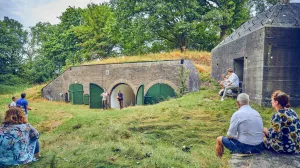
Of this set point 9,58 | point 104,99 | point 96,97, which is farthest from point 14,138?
point 9,58

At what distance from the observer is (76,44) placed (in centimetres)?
3153

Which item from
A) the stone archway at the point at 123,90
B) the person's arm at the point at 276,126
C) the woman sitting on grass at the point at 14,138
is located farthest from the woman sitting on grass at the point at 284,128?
the stone archway at the point at 123,90

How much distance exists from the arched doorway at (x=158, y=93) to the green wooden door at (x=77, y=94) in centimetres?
745

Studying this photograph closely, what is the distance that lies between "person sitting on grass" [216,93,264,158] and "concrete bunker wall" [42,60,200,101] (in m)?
9.39

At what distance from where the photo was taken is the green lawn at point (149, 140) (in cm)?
447

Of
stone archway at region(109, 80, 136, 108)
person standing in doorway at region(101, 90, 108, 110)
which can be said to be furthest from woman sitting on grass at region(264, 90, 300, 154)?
person standing in doorway at region(101, 90, 108, 110)

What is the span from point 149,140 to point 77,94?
16.3 meters

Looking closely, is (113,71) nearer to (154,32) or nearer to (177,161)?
(154,32)

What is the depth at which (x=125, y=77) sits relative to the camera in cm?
1766

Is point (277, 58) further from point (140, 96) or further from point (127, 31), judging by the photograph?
point (127, 31)

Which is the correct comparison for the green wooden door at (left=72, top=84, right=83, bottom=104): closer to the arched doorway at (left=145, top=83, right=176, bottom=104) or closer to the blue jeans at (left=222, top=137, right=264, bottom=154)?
the arched doorway at (left=145, top=83, right=176, bottom=104)

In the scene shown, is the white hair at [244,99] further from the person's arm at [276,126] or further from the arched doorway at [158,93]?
the arched doorway at [158,93]

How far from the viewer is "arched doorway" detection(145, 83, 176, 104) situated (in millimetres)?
14945

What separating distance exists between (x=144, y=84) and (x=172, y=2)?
7.54 m
